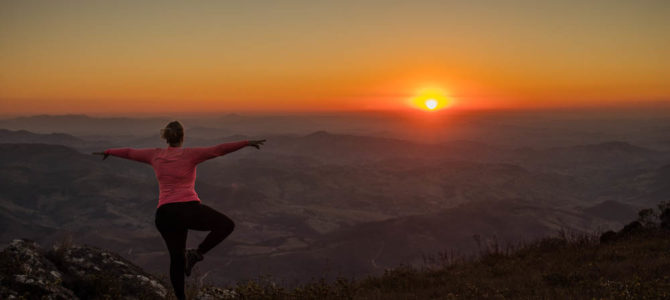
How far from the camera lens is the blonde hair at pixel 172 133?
15.4ft

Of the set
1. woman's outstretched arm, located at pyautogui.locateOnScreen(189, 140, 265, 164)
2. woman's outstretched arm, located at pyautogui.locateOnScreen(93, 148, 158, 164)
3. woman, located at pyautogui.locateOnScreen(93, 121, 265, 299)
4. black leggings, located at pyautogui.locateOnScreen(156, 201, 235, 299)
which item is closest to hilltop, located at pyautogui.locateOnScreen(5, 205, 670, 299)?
black leggings, located at pyautogui.locateOnScreen(156, 201, 235, 299)

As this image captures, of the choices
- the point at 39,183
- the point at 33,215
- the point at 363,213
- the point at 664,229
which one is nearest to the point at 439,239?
the point at 363,213

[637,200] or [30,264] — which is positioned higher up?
[30,264]

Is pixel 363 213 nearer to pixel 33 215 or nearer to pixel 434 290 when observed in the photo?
pixel 33 215

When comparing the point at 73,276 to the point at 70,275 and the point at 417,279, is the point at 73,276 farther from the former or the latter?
the point at 417,279

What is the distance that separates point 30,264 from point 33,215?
19793 centimetres

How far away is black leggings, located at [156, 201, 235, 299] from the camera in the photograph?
4461mm

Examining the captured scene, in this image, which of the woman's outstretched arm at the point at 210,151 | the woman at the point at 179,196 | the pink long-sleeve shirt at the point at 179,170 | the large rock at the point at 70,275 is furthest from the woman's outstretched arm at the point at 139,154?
the large rock at the point at 70,275

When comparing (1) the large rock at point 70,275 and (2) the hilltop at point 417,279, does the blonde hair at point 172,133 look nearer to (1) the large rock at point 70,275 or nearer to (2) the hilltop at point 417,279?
(1) the large rock at point 70,275

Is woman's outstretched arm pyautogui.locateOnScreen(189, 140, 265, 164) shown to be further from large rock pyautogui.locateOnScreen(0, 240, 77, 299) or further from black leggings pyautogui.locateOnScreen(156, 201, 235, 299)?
large rock pyautogui.locateOnScreen(0, 240, 77, 299)

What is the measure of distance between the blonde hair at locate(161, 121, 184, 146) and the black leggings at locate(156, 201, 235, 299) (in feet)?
2.65

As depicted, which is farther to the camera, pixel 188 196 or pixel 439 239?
pixel 439 239

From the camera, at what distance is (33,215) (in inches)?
6201

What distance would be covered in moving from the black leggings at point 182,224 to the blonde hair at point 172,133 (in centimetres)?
81
